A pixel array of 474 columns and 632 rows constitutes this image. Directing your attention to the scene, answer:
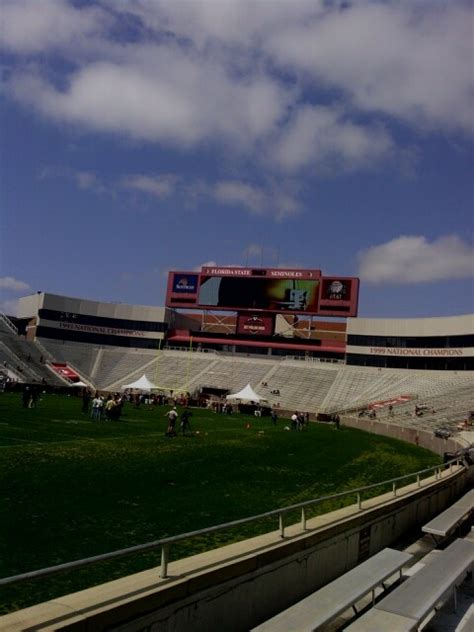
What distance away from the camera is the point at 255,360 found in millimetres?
77938

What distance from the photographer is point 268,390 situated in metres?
68.4

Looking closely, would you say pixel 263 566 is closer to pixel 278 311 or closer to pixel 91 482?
pixel 91 482

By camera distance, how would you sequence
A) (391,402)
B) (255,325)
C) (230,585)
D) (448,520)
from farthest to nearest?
(255,325) → (391,402) → (448,520) → (230,585)

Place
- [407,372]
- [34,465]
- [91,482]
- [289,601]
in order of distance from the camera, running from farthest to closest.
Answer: [407,372]
[34,465]
[91,482]
[289,601]

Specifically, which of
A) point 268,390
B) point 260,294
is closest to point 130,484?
point 268,390

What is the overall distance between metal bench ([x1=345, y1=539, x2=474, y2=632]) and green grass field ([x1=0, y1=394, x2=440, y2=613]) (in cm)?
313

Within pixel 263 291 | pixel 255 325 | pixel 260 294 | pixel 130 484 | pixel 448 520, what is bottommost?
pixel 130 484

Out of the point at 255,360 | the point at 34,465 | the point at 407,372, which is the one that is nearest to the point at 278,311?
the point at 255,360

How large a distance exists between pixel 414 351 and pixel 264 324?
19.1m

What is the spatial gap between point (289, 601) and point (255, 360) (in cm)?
7051

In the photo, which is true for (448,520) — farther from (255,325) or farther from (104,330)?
(104,330)

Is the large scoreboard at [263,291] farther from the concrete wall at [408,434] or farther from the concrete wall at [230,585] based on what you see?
the concrete wall at [230,585]

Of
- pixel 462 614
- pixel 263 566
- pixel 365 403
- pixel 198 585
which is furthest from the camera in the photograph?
pixel 365 403

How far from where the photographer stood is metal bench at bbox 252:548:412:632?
6.03 m
